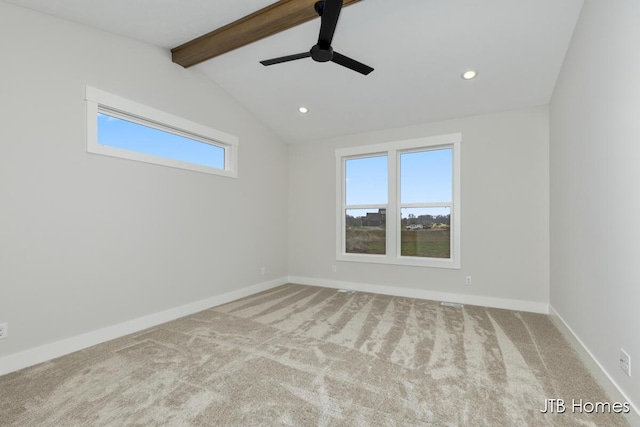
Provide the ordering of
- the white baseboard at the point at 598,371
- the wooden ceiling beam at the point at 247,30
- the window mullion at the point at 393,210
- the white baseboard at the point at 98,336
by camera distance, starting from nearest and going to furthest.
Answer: the white baseboard at the point at 598,371
the white baseboard at the point at 98,336
the wooden ceiling beam at the point at 247,30
the window mullion at the point at 393,210

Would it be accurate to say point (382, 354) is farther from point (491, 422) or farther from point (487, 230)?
point (487, 230)

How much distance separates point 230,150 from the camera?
4.27m

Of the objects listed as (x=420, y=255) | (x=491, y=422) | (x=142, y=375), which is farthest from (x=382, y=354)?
(x=420, y=255)

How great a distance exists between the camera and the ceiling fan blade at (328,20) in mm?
1883

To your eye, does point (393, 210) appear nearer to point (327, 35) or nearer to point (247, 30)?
point (327, 35)

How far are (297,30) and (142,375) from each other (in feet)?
11.2

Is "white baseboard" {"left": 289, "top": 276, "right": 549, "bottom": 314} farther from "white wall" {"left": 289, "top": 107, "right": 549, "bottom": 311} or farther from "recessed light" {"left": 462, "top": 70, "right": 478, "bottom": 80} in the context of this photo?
"recessed light" {"left": 462, "top": 70, "right": 478, "bottom": 80}

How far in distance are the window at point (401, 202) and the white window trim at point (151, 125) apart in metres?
1.88

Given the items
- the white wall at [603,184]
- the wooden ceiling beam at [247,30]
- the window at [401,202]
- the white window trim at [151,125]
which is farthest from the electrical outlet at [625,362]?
the white window trim at [151,125]

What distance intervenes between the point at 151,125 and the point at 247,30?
1537 mm

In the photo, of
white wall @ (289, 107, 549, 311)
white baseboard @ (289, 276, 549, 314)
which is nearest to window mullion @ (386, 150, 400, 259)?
white wall @ (289, 107, 549, 311)

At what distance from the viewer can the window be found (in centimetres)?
426

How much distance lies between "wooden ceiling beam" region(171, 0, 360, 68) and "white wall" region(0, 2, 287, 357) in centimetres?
34

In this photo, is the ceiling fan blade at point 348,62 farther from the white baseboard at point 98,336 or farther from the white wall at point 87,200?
the white baseboard at point 98,336
